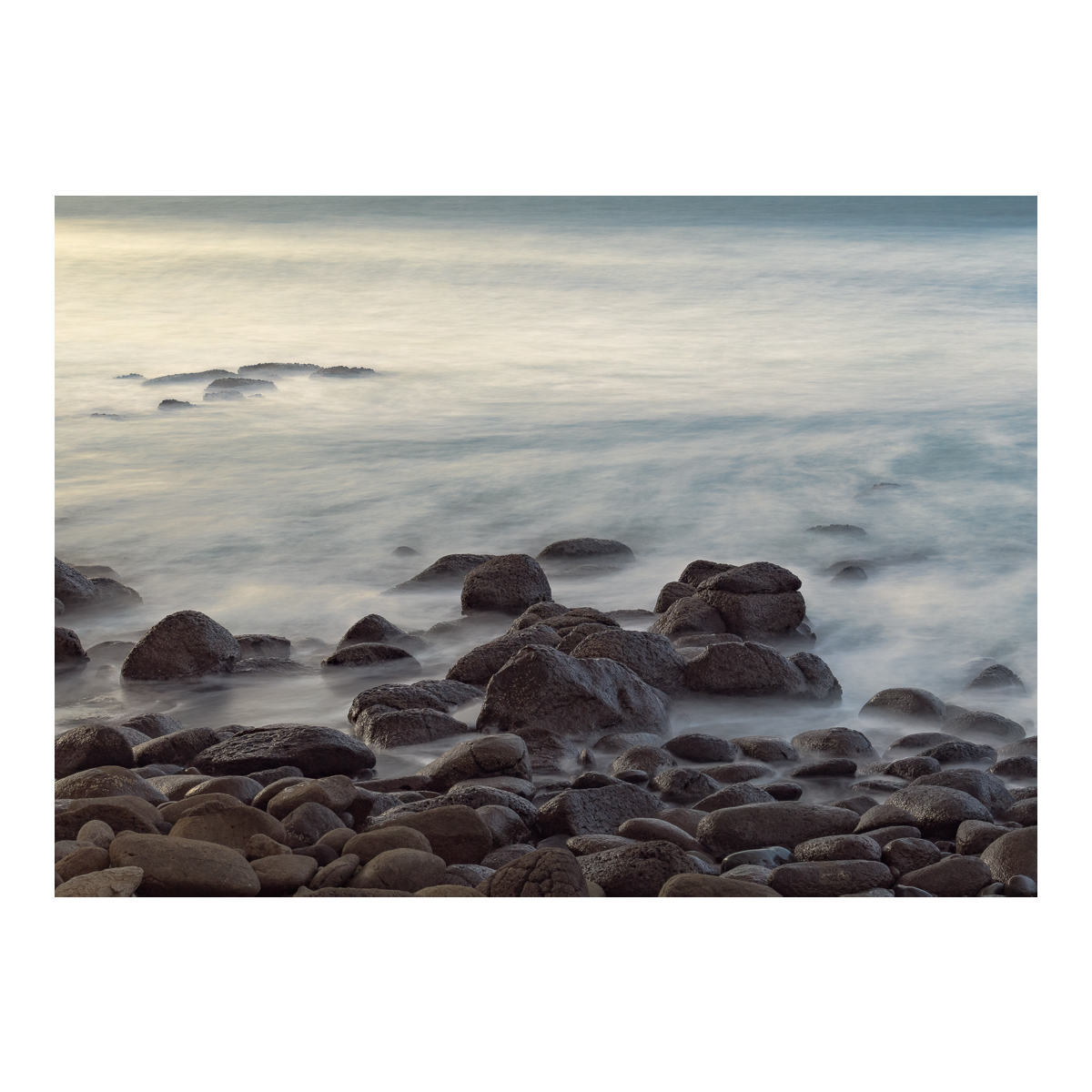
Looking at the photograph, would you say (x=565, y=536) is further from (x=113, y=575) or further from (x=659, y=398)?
(x=113, y=575)

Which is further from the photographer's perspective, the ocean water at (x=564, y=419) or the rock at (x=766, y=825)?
the ocean water at (x=564, y=419)

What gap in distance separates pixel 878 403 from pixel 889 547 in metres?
0.59

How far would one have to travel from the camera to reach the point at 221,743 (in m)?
3.38

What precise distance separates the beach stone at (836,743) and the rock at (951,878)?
0.78 m

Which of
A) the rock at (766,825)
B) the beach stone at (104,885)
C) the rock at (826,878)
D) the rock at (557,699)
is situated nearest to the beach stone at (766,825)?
the rock at (766,825)

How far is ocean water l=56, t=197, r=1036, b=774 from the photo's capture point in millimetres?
4176

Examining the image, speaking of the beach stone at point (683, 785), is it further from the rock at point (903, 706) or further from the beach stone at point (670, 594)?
the beach stone at point (670, 594)

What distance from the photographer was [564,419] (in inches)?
191

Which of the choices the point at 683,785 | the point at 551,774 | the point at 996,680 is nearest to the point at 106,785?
the point at 551,774

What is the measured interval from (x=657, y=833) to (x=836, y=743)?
87 centimetres

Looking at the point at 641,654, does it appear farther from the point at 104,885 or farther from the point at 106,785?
the point at 104,885

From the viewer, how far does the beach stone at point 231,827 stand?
274 cm

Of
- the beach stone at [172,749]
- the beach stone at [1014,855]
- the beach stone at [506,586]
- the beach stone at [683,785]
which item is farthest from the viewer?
the beach stone at [506,586]
